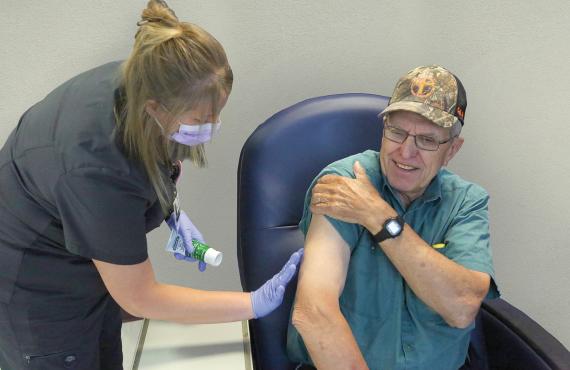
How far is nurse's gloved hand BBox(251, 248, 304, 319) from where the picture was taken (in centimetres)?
134

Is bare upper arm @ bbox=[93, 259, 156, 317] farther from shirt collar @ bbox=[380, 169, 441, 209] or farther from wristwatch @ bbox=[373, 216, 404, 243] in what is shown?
shirt collar @ bbox=[380, 169, 441, 209]

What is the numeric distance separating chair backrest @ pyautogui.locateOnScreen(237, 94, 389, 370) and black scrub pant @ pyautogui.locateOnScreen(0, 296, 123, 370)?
411 millimetres

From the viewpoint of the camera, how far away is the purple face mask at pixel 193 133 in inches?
40.3

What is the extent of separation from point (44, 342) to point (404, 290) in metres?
0.86

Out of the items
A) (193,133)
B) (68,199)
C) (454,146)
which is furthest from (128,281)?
(454,146)

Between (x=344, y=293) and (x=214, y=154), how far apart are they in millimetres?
617

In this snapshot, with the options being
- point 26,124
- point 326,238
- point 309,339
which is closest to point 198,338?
point 309,339

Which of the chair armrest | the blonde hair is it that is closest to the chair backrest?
the blonde hair

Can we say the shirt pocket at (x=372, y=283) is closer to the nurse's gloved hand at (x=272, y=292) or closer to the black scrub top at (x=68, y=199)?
the nurse's gloved hand at (x=272, y=292)

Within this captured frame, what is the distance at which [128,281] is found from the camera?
107 cm

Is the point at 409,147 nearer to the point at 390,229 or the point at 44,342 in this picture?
the point at 390,229

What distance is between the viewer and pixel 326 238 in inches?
52.8

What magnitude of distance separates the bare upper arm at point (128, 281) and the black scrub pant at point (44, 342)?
20 cm

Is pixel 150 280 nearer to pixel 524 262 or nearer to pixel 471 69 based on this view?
pixel 471 69
